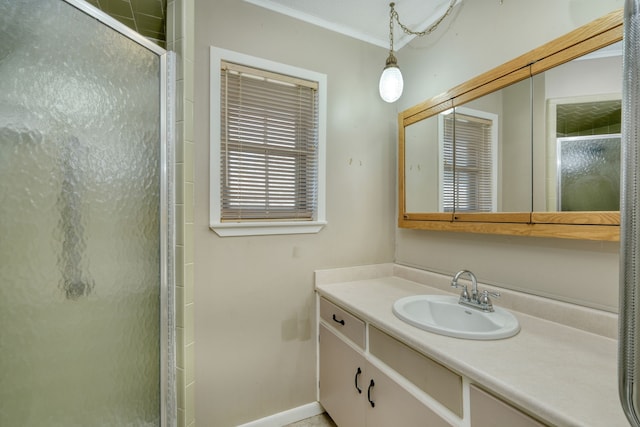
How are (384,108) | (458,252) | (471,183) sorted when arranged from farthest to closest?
(384,108) → (458,252) → (471,183)

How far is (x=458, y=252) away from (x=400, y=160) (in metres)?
0.75

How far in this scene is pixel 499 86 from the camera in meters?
1.34

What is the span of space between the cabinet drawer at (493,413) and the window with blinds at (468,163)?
0.89 m

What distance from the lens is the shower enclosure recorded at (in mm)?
758

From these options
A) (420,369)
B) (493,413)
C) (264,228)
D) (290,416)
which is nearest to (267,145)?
(264,228)

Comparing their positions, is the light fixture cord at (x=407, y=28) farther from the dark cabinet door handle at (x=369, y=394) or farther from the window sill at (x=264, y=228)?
the dark cabinet door handle at (x=369, y=394)

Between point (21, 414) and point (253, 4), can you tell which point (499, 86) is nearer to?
point (253, 4)

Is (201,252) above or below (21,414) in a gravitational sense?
above

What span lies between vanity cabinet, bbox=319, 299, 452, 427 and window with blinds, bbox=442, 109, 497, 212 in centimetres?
88

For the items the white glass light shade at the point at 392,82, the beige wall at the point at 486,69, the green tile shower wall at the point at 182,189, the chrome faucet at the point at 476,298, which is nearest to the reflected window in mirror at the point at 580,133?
the beige wall at the point at 486,69

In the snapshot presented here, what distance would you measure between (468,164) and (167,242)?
5.05 ft

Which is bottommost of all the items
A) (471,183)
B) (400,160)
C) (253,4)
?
(471,183)

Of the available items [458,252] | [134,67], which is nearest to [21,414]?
[134,67]

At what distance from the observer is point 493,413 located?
78 centimetres
